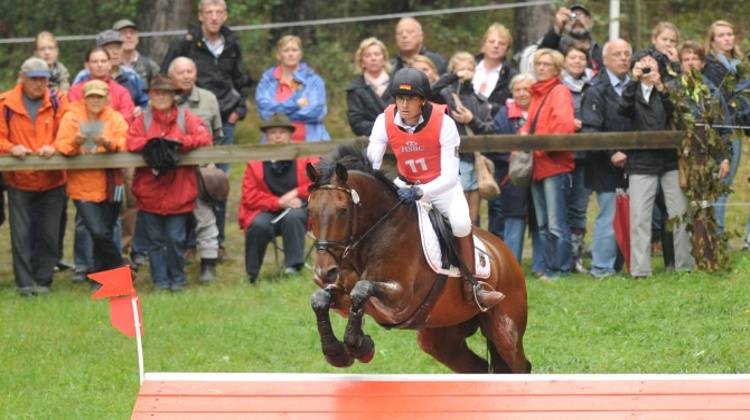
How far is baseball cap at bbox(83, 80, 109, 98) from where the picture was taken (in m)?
13.3

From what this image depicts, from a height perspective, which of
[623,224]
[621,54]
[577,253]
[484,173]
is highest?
[621,54]

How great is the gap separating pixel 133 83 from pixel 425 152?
23.1ft

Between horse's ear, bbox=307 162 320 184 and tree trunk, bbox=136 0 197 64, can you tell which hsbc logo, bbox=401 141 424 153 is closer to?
horse's ear, bbox=307 162 320 184

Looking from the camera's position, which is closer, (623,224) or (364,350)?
(364,350)

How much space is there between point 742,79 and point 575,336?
330cm

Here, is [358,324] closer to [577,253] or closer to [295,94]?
[577,253]

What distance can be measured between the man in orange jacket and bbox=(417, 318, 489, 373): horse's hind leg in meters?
5.53

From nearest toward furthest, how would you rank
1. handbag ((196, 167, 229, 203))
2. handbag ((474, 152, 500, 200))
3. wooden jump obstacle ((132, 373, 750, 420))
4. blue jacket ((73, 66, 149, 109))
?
1. wooden jump obstacle ((132, 373, 750, 420))
2. handbag ((474, 152, 500, 200))
3. handbag ((196, 167, 229, 203))
4. blue jacket ((73, 66, 149, 109))

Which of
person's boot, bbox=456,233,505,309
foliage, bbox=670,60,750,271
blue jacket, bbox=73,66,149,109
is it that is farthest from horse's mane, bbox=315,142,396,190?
blue jacket, bbox=73,66,149,109

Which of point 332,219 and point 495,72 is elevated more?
point 495,72

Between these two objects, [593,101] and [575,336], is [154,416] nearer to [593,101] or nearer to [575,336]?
[575,336]

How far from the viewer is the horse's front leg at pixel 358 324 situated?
7828 millimetres

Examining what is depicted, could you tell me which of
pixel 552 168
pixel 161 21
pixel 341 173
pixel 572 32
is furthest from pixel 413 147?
pixel 161 21

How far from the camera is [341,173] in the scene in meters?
8.03
